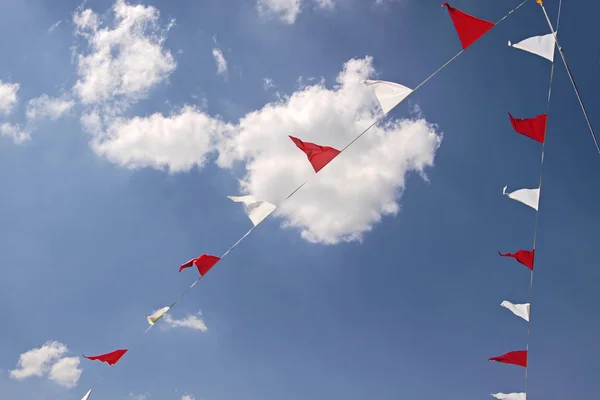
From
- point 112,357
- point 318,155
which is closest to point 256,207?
point 318,155

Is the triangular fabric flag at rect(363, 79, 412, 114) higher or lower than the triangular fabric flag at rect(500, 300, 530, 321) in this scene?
higher

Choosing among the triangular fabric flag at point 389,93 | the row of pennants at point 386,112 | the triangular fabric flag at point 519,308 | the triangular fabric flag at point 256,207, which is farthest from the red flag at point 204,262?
the triangular fabric flag at point 519,308

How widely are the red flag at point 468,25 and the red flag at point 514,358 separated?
31.5 feet

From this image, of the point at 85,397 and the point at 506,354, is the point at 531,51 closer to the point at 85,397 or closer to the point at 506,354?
the point at 506,354

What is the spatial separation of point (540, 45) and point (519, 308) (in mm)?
7638

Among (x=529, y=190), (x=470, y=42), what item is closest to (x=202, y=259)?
(x=470, y=42)

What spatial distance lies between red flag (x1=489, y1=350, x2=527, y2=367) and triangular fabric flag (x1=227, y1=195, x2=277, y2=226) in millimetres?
8837

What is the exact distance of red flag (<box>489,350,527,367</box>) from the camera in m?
13.4

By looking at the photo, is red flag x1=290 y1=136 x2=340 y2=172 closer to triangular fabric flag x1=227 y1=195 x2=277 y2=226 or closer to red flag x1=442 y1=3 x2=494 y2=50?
triangular fabric flag x1=227 y1=195 x2=277 y2=226

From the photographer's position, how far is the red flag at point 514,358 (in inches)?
527

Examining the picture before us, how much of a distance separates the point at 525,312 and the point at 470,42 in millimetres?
8219

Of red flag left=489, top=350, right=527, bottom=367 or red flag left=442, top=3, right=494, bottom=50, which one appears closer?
red flag left=442, top=3, right=494, bottom=50

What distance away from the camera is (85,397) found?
11.5m

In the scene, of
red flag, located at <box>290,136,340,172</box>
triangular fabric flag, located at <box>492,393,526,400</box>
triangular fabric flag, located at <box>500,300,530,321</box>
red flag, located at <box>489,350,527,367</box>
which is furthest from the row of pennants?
triangular fabric flag, located at <box>492,393,526,400</box>
